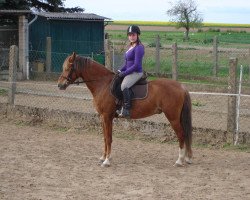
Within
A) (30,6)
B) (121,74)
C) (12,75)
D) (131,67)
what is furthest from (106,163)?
(30,6)

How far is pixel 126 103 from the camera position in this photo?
9.12m

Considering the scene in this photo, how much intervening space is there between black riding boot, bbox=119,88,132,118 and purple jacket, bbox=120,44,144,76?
0.31m

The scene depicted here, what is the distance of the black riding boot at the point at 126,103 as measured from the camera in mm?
9055

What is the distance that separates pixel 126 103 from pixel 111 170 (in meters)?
1.20

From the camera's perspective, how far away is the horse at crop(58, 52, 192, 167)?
9086 millimetres

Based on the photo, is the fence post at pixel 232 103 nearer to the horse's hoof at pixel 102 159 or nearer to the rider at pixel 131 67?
the rider at pixel 131 67

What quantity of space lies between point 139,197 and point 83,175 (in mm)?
1454

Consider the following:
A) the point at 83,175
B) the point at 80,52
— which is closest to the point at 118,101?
the point at 83,175

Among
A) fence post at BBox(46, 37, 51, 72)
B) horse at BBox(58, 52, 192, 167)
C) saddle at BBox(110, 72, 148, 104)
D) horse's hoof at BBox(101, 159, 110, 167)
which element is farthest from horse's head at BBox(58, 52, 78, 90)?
fence post at BBox(46, 37, 51, 72)

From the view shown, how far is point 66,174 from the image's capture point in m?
8.26

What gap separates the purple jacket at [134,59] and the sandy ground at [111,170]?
1605 mm

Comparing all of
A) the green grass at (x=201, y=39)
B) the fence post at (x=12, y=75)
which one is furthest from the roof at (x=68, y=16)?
the fence post at (x=12, y=75)

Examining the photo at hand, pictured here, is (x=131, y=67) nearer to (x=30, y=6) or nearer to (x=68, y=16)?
(x=68, y=16)

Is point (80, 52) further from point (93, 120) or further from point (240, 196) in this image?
point (240, 196)
